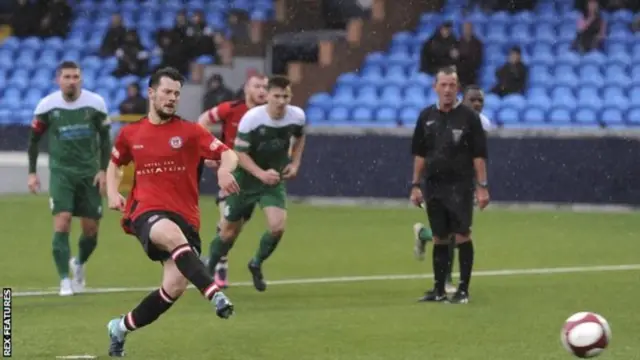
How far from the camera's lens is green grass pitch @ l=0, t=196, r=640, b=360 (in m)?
11.1

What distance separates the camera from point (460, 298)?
13.8 metres

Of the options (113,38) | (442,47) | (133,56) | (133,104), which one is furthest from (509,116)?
(113,38)

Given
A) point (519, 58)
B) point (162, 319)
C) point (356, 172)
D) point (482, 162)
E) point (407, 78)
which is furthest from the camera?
point (407, 78)

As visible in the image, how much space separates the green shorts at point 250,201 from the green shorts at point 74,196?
1.28 meters

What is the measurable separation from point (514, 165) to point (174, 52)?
8.91m

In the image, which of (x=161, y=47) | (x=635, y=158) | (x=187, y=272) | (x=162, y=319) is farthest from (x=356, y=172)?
(x=187, y=272)

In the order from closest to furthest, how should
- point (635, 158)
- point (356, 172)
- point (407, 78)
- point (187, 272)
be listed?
point (187, 272), point (635, 158), point (356, 172), point (407, 78)

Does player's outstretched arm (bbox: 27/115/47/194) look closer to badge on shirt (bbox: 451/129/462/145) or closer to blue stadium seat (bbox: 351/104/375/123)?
badge on shirt (bbox: 451/129/462/145)

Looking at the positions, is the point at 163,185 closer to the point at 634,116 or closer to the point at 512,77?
the point at 634,116

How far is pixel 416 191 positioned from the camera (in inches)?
551

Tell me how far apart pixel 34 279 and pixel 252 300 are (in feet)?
9.14

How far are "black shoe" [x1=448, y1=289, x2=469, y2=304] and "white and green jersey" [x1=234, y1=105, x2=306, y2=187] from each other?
2.35 meters

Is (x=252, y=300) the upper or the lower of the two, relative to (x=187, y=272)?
lower

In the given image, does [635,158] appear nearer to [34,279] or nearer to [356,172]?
[356,172]
